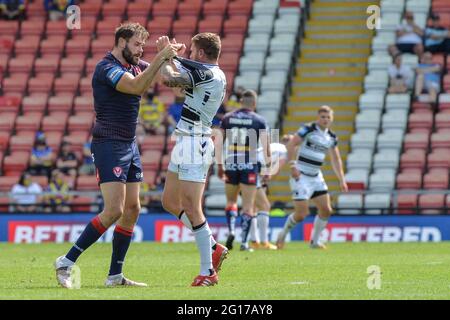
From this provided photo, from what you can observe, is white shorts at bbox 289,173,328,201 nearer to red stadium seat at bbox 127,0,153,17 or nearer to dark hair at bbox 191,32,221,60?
dark hair at bbox 191,32,221,60

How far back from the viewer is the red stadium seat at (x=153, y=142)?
27047 millimetres

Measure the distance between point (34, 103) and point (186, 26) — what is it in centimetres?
405

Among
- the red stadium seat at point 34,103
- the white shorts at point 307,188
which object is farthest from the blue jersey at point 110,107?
the red stadium seat at point 34,103

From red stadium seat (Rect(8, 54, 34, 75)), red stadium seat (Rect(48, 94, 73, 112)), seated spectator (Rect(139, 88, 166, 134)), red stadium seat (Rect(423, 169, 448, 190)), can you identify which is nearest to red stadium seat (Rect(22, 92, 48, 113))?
red stadium seat (Rect(48, 94, 73, 112))

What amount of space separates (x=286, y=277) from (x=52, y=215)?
12560mm

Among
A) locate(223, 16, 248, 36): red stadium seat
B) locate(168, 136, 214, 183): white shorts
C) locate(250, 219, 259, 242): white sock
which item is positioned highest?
locate(223, 16, 248, 36): red stadium seat

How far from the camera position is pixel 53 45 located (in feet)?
99.6

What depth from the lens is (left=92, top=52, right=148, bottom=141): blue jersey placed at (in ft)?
36.8

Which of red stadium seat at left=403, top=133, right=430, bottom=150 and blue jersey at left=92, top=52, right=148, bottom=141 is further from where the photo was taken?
red stadium seat at left=403, top=133, right=430, bottom=150

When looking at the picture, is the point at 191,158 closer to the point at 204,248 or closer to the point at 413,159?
the point at 204,248

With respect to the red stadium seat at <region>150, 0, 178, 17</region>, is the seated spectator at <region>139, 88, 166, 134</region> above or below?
below

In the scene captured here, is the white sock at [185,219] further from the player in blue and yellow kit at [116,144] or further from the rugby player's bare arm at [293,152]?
the rugby player's bare arm at [293,152]

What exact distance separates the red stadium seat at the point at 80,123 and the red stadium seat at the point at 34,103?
968 millimetres

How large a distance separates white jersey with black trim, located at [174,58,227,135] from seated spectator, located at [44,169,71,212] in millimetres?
12355
